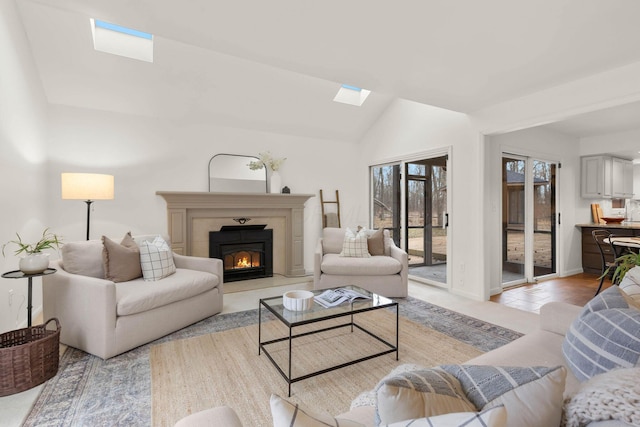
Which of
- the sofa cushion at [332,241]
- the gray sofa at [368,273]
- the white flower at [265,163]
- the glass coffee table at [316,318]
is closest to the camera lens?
the glass coffee table at [316,318]

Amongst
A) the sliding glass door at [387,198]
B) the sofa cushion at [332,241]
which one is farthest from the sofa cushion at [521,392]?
the sliding glass door at [387,198]

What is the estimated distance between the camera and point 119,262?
276 centimetres

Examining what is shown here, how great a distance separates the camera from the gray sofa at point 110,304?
227cm

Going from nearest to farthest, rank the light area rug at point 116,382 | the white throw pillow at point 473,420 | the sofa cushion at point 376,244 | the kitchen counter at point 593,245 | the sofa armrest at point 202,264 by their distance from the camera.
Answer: the white throw pillow at point 473,420 → the light area rug at point 116,382 → the sofa armrest at point 202,264 → the sofa cushion at point 376,244 → the kitchen counter at point 593,245

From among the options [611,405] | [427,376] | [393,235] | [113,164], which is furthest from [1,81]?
[393,235]

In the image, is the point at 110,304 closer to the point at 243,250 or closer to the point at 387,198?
the point at 243,250

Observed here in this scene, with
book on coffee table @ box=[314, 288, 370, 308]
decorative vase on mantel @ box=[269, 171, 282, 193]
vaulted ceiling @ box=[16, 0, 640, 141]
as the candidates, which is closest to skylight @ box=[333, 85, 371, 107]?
vaulted ceiling @ box=[16, 0, 640, 141]

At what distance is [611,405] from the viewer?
0.64 metres

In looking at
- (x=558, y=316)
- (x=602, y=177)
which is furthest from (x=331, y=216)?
(x=602, y=177)

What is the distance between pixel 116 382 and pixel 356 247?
2787 mm

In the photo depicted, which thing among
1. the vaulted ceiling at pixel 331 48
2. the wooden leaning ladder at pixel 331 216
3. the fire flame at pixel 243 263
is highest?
the vaulted ceiling at pixel 331 48

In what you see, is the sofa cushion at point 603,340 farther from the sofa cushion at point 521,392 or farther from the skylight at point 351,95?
the skylight at point 351,95

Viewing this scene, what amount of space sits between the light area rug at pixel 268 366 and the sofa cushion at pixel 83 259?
0.94 metres

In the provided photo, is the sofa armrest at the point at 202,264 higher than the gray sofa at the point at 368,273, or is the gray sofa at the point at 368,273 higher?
the sofa armrest at the point at 202,264
